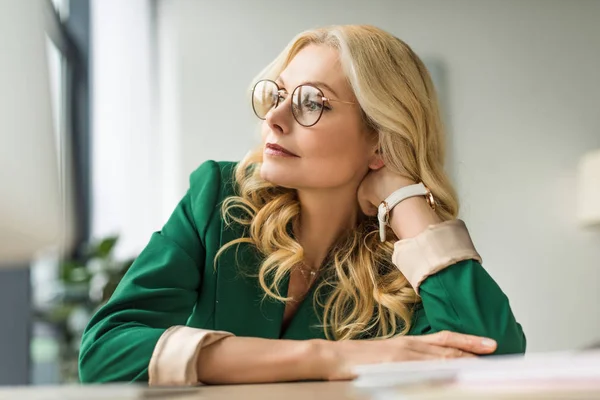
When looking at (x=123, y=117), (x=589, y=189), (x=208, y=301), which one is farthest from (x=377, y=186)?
(x=123, y=117)

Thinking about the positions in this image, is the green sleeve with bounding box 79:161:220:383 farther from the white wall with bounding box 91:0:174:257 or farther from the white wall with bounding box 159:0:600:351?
the white wall with bounding box 91:0:174:257

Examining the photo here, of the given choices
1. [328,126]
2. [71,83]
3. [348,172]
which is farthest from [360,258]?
[71,83]

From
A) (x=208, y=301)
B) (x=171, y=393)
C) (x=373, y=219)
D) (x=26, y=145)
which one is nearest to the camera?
(x=26, y=145)

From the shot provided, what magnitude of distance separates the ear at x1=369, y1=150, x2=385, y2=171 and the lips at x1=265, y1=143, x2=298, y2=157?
225mm

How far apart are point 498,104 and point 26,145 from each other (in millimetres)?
3221

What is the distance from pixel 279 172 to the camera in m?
1.56

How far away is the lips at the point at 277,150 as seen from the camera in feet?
5.18

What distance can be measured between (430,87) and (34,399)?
135 centimetres

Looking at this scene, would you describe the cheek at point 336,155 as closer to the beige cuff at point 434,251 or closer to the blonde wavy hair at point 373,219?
the blonde wavy hair at point 373,219

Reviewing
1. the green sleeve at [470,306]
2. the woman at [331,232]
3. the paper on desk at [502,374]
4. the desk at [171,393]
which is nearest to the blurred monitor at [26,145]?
the desk at [171,393]

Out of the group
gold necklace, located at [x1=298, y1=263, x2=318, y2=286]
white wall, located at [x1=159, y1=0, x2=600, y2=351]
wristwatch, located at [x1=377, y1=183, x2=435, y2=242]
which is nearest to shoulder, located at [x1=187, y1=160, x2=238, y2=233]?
gold necklace, located at [x1=298, y1=263, x2=318, y2=286]

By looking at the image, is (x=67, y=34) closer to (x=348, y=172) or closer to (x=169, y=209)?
(x=169, y=209)

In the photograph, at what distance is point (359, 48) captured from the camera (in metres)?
1.68

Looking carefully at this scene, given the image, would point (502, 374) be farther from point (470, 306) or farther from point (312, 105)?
point (312, 105)
